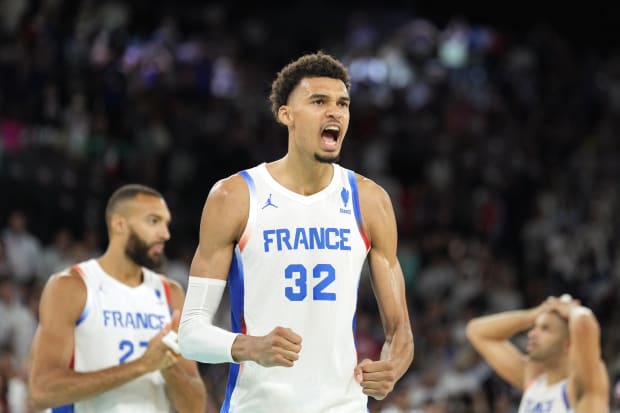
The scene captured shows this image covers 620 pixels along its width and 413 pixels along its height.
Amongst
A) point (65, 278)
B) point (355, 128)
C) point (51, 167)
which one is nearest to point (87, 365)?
point (65, 278)

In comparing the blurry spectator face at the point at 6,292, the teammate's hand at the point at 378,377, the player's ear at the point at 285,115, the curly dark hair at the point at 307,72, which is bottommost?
the teammate's hand at the point at 378,377

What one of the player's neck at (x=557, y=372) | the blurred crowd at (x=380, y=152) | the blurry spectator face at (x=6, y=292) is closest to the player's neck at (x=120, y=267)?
the player's neck at (x=557, y=372)

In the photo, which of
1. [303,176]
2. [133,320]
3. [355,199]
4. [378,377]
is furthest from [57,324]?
[378,377]

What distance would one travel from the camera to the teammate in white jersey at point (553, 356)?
24.7 feet

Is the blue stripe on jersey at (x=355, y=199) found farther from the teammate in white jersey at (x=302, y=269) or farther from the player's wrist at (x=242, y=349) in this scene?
the player's wrist at (x=242, y=349)

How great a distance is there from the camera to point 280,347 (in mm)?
4871

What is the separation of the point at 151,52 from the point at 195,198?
3.62 metres

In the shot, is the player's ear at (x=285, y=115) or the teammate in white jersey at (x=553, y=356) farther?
the teammate in white jersey at (x=553, y=356)

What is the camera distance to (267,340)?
Answer: 16.2 ft

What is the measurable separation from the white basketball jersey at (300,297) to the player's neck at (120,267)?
80.2 inches

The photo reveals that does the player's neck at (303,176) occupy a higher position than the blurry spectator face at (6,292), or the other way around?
the blurry spectator face at (6,292)

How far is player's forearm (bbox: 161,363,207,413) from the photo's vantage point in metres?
6.89

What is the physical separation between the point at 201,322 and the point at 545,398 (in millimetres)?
3542

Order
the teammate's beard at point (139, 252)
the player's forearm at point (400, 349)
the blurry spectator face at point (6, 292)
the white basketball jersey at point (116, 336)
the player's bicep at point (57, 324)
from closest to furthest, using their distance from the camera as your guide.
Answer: the player's forearm at point (400, 349), the player's bicep at point (57, 324), the white basketball jersey at point (116, 336), the teammate's beard at point (139, 252), the blurry spectator face at point (6, 292)
